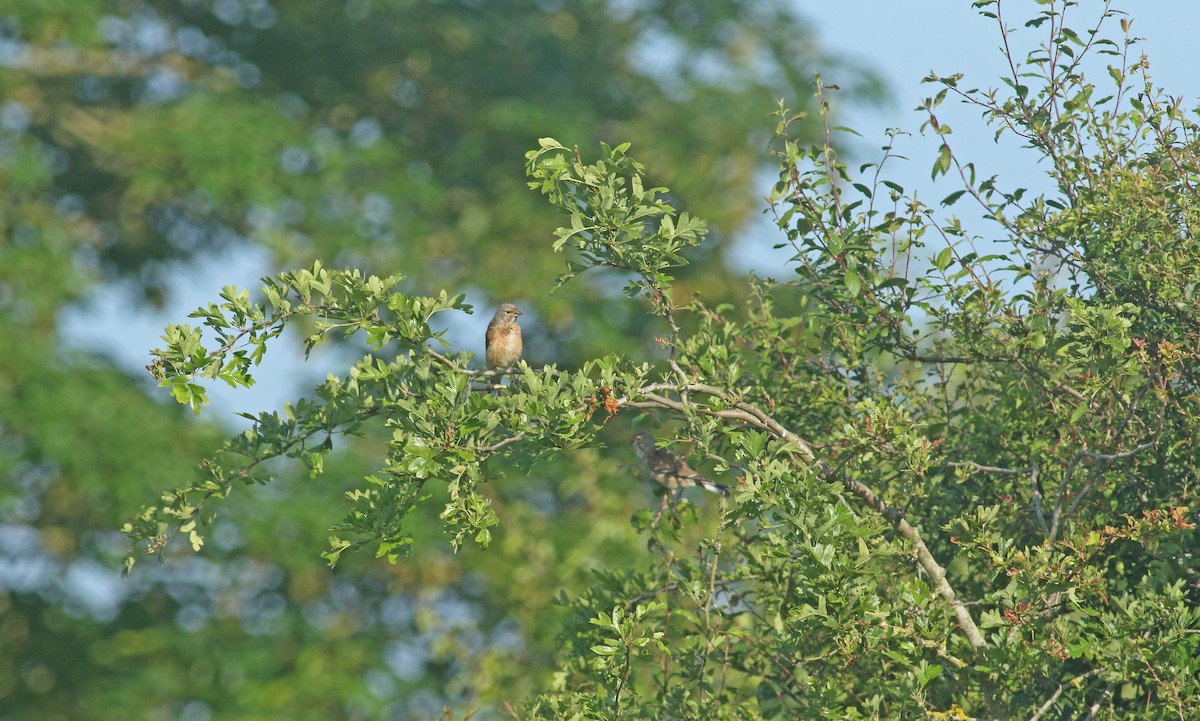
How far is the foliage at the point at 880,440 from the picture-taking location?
4699 millimetres

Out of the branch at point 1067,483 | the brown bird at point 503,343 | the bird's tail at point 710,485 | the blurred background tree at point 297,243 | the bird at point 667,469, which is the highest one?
the blurred background tree at point 297,243

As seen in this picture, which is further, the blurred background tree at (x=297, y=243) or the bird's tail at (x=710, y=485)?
the blurred background tree at (x=297, y=243)

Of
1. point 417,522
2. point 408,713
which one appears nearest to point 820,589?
point 417,522

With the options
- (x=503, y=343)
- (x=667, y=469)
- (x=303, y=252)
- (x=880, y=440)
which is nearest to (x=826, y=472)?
(x=880, y=440)

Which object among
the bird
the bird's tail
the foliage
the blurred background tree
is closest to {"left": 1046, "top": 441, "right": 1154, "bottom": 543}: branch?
the foliage

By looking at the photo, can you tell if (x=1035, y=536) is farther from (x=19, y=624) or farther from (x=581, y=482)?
(x=19, y=624)

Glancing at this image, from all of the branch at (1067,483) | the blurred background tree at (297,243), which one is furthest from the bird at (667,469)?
the blurred background tree at (297,243)

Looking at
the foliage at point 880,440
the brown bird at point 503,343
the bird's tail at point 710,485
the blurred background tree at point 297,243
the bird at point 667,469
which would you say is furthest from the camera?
the blurred background tree at point 297,243

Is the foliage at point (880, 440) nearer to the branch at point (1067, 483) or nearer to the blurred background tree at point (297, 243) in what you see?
the branch at point (1067, 483)

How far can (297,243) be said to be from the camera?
15.1 metres

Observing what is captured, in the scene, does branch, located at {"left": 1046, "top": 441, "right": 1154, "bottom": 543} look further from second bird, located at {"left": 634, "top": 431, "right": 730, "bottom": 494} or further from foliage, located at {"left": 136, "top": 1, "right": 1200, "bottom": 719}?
second bird, located at {"left": 634, "top": 431, "right": 730, "bottom": 494}

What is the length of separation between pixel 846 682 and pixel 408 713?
963 cm

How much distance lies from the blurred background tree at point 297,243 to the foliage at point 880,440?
591 centimetres

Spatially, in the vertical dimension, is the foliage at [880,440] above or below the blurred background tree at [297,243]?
below
